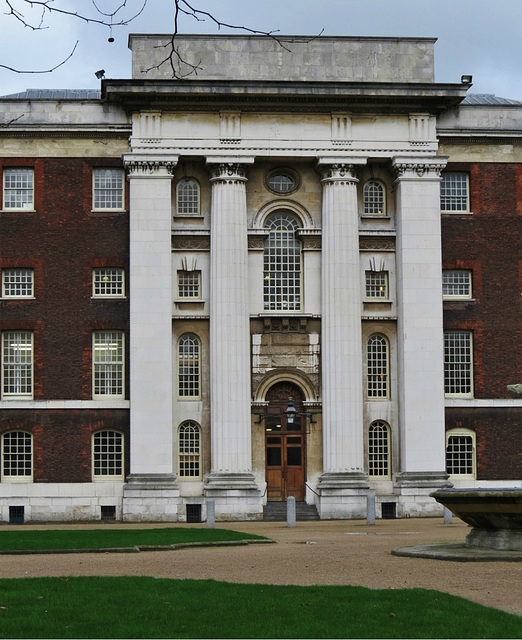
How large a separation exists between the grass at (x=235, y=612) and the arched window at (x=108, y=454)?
30005 millimetres

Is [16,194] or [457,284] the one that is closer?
[16,194]

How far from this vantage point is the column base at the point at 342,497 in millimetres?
50000

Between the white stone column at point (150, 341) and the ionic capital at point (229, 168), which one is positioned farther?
the ionic capital at point (229, 168)

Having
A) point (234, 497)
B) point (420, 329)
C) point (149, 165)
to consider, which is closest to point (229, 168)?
point (149, 165)

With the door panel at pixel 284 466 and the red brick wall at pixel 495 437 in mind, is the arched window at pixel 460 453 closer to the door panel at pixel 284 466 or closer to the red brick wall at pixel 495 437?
the red brick wall at pixel 495 437

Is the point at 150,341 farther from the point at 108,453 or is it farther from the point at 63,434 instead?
the point at 63,434

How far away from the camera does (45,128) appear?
52000 mm

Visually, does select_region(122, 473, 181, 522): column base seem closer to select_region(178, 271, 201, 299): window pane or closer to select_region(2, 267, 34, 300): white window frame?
select_region(178, 271, 201, 299): window pane

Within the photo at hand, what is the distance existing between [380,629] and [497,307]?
38264 millimetres

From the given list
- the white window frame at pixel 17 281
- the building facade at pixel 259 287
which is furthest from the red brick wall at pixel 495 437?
the white window frame at pixel 17 281

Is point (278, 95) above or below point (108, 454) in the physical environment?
above

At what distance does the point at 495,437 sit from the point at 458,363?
3.46 meters

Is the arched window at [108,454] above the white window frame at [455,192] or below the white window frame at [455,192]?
below

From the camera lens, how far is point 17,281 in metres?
52.0
